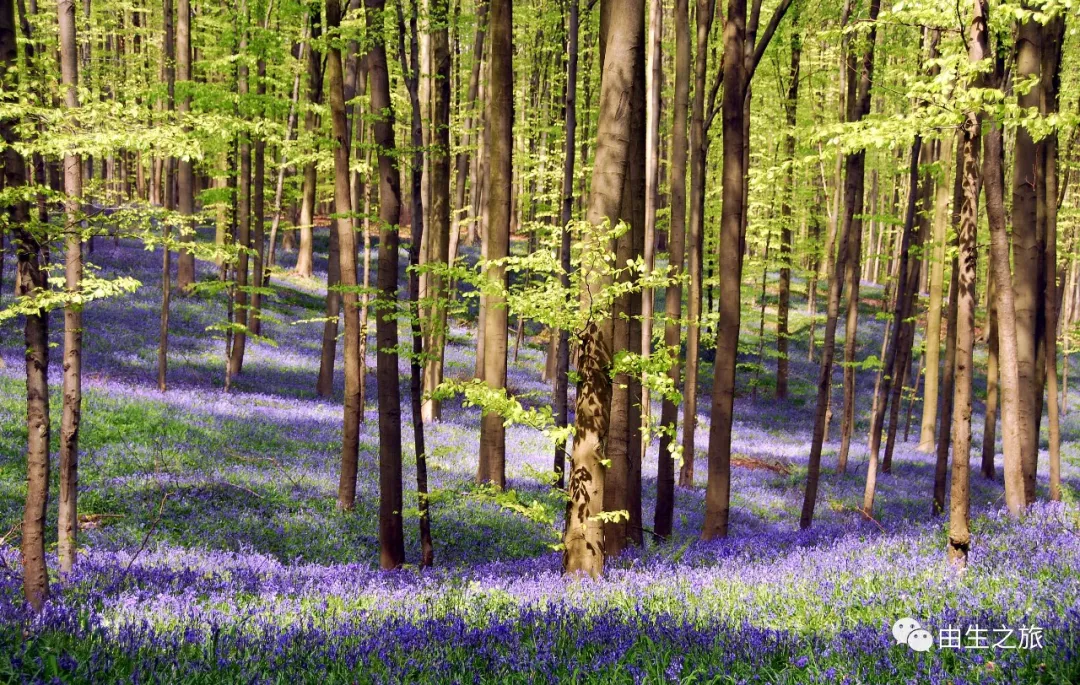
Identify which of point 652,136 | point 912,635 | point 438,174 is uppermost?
point 652,136

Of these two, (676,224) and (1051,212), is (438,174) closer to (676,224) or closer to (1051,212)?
(676,224)

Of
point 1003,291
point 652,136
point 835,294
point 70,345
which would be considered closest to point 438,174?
point 652,136

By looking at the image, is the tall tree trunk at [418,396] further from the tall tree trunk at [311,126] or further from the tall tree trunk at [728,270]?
the tall tree trunk at [728,270]

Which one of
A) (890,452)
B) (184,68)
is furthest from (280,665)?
(184,68)

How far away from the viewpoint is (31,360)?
621 cm

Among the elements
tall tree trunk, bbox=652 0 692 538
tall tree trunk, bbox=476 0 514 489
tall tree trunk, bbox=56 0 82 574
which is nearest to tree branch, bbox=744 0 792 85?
tall tree trunk, bbox=652 0 692 538

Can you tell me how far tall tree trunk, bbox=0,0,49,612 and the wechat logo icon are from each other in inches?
248

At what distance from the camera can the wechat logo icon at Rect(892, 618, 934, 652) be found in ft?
14.1

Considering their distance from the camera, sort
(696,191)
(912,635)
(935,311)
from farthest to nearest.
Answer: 1. (935,311)
2. (696,191)
3. (912,635)

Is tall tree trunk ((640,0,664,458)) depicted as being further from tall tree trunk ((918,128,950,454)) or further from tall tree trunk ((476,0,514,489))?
tall tree trunk ((918,128,950,454))

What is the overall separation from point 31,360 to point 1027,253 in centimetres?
1272

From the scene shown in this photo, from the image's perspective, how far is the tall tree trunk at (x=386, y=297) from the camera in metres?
10.3

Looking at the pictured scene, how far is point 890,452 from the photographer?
69.6 feet

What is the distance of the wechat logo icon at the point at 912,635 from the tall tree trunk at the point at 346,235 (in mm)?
8705
